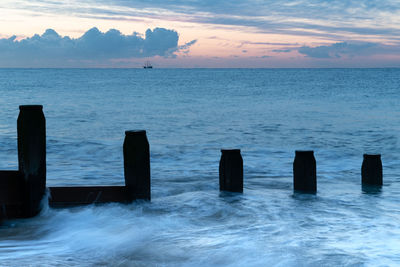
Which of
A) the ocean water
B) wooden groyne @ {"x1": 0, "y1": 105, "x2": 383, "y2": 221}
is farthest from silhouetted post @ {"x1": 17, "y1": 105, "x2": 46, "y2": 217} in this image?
the ocean water

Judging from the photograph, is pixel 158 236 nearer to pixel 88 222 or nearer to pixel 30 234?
pixel 88 222

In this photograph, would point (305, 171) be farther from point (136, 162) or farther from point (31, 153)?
point (31, 153)

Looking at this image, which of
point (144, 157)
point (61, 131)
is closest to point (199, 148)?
point (61, 131)

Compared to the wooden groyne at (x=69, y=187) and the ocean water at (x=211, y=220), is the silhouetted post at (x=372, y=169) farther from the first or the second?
the wooden groyne at (x=69, y=187)

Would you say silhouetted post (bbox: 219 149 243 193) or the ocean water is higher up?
silhouetted post (bbox: 219 149 243 193)

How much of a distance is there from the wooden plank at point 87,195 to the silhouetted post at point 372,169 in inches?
174

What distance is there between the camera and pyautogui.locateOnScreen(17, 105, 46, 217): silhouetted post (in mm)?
5500

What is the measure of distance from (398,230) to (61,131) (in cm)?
1762

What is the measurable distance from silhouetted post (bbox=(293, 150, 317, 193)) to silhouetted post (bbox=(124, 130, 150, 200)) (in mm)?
2488

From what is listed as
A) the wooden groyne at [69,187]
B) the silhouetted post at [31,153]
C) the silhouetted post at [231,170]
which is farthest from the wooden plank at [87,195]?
the silhouetted post at [231,170]

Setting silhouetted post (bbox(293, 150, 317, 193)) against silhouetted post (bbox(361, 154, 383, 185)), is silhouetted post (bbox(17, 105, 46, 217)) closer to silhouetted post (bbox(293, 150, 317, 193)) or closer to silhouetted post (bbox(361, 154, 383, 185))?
silhouetted post (bbox(293, 150, 317, 193))

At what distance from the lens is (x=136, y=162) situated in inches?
241

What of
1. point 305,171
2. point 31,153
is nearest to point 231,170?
point 305,171

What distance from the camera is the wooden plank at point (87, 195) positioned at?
619 cm
